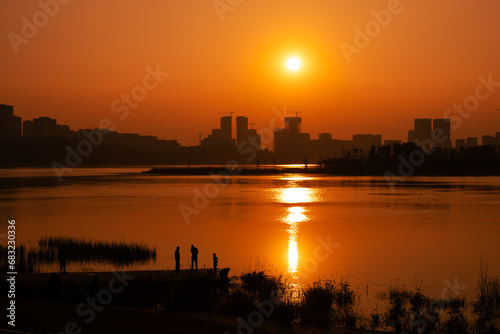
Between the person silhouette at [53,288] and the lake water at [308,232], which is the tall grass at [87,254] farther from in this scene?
the person silhouette at [53,288]

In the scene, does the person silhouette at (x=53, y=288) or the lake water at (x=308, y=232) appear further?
→ the lake water at (x=308, y=232)

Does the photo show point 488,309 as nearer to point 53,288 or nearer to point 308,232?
point 53,288

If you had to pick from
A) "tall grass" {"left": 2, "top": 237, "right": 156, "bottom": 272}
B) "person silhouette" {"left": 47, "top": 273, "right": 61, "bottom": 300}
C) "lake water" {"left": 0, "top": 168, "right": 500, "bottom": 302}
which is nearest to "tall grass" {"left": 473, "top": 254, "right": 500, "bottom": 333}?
"lake water" {"left": 0, "top": 168, "right": 500, "bottom": 302}

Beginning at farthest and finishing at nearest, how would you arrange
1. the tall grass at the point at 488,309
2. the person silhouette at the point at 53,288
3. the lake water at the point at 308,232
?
1. the lake water at the point at 308,232
2. the person silhouette at the point at 53,288
3. the tall grass at the point at 488,309

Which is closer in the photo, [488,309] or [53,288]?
[53,288]

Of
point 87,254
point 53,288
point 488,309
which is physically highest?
point 53,288

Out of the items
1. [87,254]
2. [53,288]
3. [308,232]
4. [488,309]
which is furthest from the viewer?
[308,232]

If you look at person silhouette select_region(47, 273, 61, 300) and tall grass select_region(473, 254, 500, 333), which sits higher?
person silhouette select_region(47, 273, 61, 300)

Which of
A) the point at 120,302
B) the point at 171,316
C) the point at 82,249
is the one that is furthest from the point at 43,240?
the point at 171,316

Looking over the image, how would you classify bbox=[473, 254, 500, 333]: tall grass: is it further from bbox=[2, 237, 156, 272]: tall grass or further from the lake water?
bbox=[2, 237, 156, 272]: tall grass

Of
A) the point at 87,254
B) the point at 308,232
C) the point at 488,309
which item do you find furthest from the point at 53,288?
the point at 308,232

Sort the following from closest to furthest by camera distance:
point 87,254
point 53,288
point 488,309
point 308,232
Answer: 1. point 53,288
2. point 488,309
3. point 87,254
4. point 308,232

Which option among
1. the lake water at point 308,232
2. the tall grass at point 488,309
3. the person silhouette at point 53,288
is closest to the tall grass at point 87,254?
the lake water at point 308,232

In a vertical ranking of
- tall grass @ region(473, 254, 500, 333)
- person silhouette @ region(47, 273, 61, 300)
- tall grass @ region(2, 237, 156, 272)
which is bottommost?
tall grass @ region(473, 254, 500, 333)
